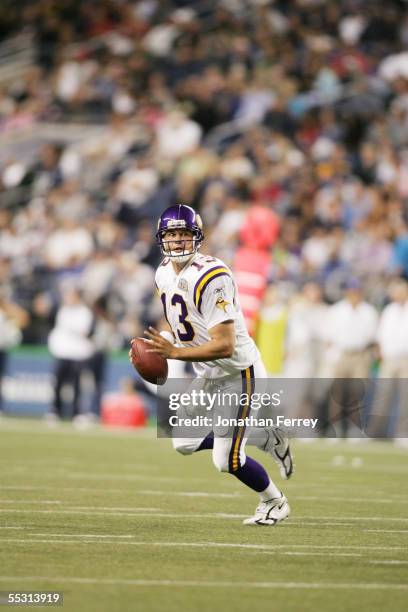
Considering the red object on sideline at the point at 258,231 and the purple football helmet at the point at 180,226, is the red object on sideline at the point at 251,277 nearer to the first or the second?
the red object on sideline at the point at 258,231

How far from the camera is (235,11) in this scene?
821 inches

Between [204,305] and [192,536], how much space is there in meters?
1.23

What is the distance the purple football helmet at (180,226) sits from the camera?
7.30 metres

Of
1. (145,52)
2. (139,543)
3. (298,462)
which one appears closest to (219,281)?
(139,543)

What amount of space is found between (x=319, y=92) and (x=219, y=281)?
11.9 metres

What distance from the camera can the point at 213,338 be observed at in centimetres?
702

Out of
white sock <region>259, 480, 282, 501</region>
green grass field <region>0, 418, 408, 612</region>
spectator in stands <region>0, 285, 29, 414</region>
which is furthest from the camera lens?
spectator in stands <region>0, 285, 29, 414</region>

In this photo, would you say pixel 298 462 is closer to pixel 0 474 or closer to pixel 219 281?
pixel 0 474

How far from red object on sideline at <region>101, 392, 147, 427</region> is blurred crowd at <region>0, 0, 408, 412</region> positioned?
0.88m

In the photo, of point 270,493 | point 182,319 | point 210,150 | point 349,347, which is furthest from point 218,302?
point 210,150

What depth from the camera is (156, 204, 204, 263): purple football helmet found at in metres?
7.30

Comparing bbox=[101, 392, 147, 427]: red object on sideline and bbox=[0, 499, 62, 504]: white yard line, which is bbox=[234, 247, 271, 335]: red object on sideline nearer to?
bbox=[101, 392, 147, 427]: red object on sideline

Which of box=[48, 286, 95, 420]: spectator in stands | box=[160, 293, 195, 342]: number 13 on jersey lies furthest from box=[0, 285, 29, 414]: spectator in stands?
box=[160, 293, 195, 342]: number 13 on jersey

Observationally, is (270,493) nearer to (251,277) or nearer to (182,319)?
(182,319)
